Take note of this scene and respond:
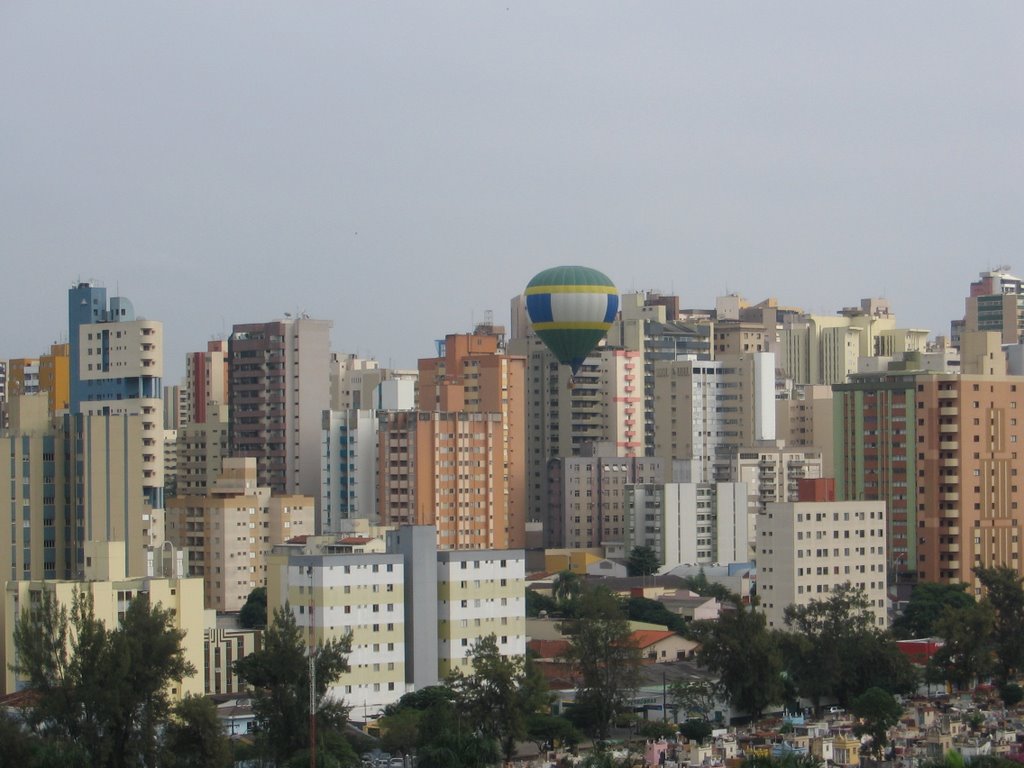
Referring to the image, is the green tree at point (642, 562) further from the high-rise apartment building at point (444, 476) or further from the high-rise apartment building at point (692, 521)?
the high-rise apartment building at point (444, 476)

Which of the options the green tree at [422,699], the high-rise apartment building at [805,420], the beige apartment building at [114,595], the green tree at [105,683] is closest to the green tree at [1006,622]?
the green tree at [422,699]

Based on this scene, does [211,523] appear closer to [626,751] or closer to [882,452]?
[882,452]

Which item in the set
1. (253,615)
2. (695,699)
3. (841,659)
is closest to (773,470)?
(253,615)

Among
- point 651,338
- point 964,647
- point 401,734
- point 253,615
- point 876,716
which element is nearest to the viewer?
point 401,734

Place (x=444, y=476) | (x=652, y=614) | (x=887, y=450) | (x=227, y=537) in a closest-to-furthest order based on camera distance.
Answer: (x=652, y=614) < (x=227, y=537) < (x=887, y=450) < (x=444, y=476)

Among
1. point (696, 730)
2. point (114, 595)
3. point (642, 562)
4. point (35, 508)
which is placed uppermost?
point (35, 508)

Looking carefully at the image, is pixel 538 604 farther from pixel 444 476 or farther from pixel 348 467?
pixel 348 467

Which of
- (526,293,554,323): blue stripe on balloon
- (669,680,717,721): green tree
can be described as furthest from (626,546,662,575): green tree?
(669,680,717,721): green tree

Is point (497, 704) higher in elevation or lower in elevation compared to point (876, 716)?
higher
